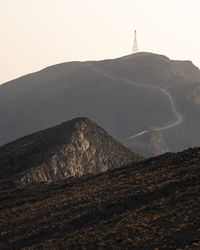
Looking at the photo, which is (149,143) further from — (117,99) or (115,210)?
(115,210)

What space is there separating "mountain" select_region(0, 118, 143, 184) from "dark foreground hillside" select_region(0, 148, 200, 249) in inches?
171

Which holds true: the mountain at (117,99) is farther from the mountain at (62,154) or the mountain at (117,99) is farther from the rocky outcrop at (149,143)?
the mountain at (62,154)

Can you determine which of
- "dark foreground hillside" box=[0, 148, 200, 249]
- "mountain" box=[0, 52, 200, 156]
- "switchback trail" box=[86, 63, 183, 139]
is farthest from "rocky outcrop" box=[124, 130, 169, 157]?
"dark foreground hillside" box=[0, 148, 200, 249]

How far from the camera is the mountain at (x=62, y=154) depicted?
3161 cm

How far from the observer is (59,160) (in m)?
32.9

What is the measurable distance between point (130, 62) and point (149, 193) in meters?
137

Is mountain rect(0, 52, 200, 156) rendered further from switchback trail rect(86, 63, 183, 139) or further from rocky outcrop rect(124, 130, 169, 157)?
rocky outcrop rect(124, 130, 169, 157)

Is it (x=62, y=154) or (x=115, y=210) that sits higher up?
(x=62, y=154)

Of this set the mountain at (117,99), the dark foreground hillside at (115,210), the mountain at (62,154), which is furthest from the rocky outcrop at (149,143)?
the dark foreground hillside at (115,210)

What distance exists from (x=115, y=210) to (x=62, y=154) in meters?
15.7

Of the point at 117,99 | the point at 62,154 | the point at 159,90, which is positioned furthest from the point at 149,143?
the point at 62,154

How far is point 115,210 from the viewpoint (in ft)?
59.8

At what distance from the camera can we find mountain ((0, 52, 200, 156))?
376 ft

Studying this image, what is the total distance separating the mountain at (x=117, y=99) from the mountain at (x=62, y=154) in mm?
54608
